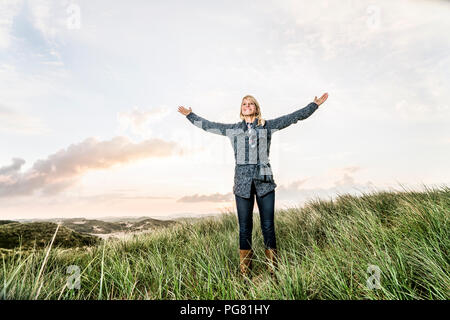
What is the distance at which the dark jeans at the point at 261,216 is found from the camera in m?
3.81

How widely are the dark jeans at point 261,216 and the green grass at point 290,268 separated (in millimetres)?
302

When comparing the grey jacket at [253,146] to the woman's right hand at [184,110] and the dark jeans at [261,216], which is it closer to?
the dark jeans at [261,216]

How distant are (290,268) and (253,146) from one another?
1671 millimetres

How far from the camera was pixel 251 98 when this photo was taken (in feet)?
13.7

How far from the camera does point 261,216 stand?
3.88m

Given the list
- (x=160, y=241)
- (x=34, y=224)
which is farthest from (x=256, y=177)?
(x=34, y=224)

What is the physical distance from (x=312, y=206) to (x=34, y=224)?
6.00 m

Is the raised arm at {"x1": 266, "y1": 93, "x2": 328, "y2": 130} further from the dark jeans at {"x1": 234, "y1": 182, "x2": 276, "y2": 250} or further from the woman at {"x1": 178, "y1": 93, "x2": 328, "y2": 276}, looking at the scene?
the dark jeans at {"x1": 234, "y1": 182, "x2": 276, "y2": 250}

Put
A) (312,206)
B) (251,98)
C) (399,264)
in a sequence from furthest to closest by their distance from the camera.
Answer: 1. (312,206)
2. (251,98)
3. (399,264)

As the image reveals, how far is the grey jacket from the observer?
3.85 metres

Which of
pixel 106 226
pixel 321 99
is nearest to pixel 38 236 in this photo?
pixel 106 226

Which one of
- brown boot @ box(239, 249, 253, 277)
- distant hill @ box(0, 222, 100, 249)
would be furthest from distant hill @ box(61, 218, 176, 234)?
brown boot @ box(239, 249, 253, 277)

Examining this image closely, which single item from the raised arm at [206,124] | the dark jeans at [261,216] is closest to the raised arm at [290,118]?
the raised arm at [206,124]
